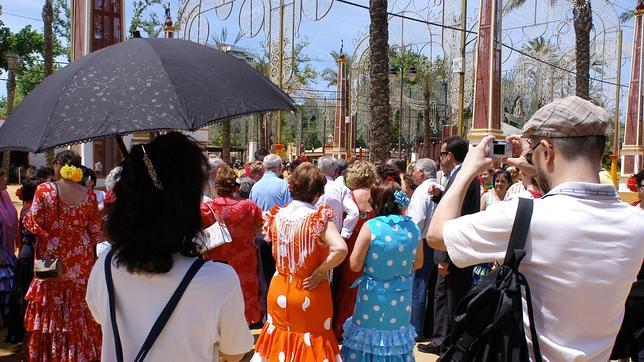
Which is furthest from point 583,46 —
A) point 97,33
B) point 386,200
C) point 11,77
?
point 11,77

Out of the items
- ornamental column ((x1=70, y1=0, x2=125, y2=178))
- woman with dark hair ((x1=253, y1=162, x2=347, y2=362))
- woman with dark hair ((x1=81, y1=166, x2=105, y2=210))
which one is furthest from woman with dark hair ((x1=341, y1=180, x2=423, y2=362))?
ornamental column ((x1=70, y1=0, x2=125, y2=178))

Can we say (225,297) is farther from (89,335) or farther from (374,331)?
(89,335)

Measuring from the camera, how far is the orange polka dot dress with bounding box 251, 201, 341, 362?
4305 millimetres

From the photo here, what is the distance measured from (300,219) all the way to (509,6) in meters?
28.1

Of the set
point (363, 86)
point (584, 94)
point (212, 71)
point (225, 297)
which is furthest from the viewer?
point (363, 86)

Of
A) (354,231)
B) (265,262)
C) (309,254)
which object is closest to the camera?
(309,254)

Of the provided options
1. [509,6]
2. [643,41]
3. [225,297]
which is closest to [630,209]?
[225,297]

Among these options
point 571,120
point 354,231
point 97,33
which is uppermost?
point 97,33

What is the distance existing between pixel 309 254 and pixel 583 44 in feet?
64.6

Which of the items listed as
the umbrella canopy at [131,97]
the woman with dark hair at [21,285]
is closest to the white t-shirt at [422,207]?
the umbrella canopy at [131,97]

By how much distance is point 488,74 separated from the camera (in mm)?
16531

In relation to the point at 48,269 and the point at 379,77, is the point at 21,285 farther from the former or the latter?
the point at 379,77

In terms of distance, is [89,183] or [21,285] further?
[21,285]

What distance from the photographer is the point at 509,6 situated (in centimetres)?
2891
